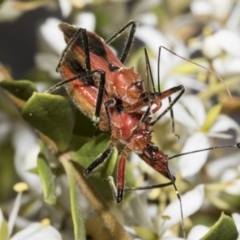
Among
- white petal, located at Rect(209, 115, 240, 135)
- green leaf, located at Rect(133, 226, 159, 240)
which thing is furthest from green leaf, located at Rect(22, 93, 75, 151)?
white petal, located at Rect(209, 115, 240, 135)

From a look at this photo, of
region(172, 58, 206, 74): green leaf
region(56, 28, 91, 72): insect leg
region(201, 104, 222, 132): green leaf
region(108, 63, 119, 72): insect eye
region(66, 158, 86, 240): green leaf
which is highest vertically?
region(56, 28, 91, 72): insect leg

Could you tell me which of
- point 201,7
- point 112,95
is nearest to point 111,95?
point 112,95

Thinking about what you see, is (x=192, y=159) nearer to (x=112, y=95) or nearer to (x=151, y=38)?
(x=112, y=95)

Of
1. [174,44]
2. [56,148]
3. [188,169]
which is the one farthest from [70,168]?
[174,44]

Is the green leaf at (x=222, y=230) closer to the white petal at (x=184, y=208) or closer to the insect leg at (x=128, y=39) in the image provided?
the white petal at (x=184, y=208)

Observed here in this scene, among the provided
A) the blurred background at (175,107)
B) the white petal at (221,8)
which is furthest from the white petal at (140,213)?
the white petal at (221,8)

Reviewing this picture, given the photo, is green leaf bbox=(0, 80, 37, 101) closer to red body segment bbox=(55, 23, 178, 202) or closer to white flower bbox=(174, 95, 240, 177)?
red body segment bbox=(55, 23, 178, 202)

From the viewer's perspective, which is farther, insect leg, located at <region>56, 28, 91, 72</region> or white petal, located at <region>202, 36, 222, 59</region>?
white petal, located at <region>202, 36, 222, 59</region>
